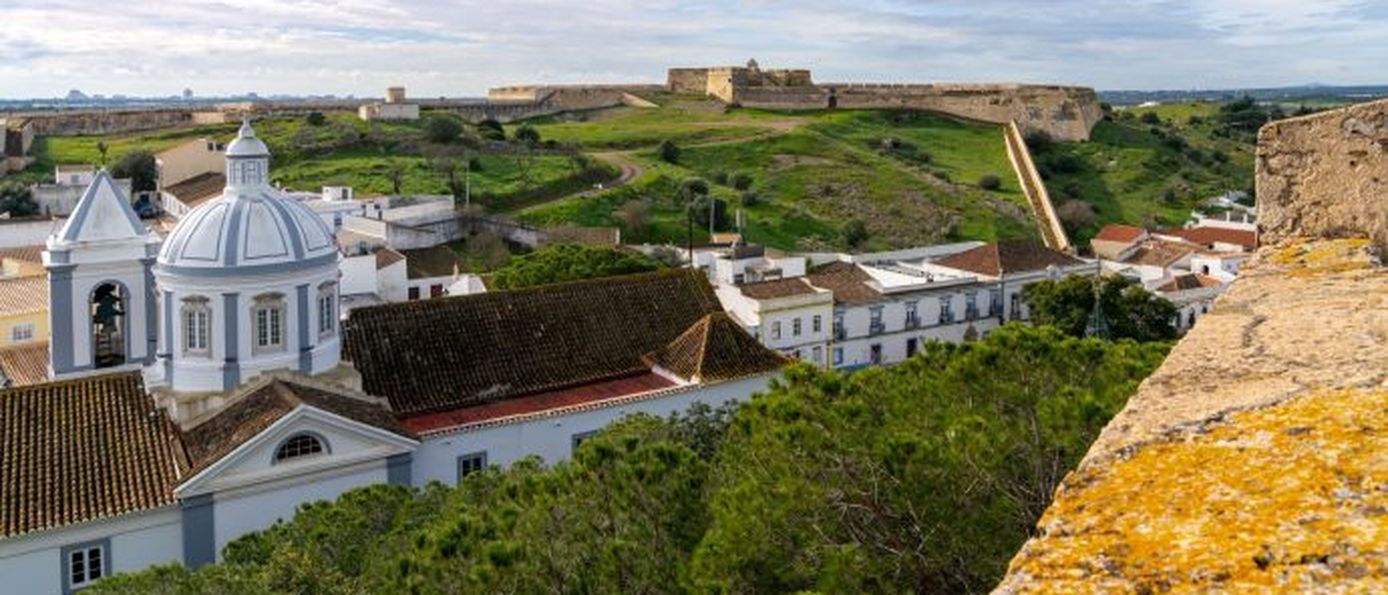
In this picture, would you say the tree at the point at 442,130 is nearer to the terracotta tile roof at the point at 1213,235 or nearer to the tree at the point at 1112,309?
the terracotta tile roof at the point at 1213,235

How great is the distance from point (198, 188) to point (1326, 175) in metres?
46.8

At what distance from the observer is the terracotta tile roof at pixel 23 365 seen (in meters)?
20.6

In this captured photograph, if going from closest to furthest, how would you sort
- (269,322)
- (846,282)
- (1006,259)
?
(269,322) < (846,282) < (1006,259)

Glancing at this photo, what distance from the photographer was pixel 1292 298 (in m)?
4.83

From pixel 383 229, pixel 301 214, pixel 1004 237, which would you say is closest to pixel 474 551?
pixel 301 214

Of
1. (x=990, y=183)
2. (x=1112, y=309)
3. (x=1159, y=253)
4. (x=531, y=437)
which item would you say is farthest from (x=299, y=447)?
(x=990, y=183)

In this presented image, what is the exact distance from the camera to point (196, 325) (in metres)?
17.1

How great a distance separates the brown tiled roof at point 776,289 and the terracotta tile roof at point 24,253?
2054 cm

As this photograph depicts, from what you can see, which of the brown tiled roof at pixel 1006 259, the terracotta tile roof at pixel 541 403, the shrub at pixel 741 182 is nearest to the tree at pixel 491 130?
the shrub at pixel 741 182

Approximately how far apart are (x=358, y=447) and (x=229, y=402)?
2059mm

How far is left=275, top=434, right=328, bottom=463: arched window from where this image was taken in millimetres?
15828

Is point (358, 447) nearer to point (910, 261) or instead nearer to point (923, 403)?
point (923, 403)

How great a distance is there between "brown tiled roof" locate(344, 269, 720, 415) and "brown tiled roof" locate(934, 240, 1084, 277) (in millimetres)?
15981

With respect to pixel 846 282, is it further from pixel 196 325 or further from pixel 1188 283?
pixel 196 325
